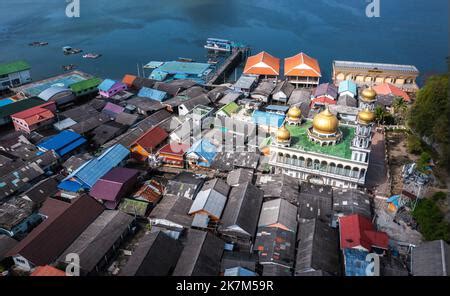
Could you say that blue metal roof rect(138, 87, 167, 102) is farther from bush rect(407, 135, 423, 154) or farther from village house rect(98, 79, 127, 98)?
bush rect(407, 135, 423, 154)

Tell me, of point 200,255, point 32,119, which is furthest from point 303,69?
point 200,255

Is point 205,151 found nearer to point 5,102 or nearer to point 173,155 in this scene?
point 173,155

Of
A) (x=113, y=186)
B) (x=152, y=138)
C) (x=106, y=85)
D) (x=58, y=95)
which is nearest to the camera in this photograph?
(x=113, y=186)

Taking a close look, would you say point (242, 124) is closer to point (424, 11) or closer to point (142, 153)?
point (142, 153)

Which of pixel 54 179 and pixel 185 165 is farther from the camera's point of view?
pixel 185 165

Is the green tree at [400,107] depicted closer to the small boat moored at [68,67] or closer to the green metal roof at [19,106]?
the green metal roof at [19,106]

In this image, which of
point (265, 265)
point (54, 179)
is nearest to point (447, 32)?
point (265, 265)

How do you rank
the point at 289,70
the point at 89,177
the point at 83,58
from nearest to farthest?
the point at 89,177 → the point at 289,70 → the point at 83,58
